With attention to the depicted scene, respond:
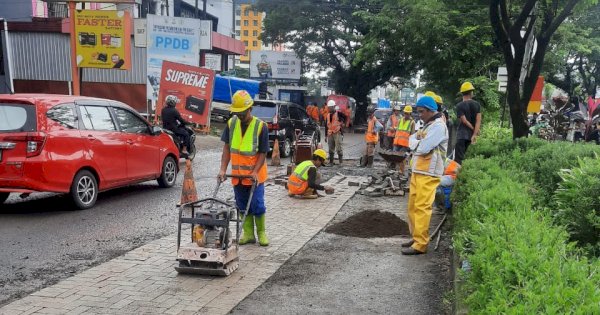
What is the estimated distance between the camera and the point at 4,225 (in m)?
7.41

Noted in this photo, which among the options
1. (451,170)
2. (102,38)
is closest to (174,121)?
(102,38)

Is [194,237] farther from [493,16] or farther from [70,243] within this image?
[493,16]

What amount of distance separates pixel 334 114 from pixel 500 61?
23.1 ft

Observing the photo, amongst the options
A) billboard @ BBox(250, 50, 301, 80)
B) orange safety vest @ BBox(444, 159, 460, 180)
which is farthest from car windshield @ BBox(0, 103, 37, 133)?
billboard @ BBox(250, 50, 301, 80)

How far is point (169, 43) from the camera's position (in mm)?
22609

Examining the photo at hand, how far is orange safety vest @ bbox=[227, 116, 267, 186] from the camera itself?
252 inches

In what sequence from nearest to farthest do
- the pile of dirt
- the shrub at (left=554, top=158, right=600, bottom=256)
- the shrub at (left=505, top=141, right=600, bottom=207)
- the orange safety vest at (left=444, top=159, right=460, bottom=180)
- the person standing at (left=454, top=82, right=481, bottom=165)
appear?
the shrub at (left=554, top=158, right=600, bottom=256)
the shrub at (left=505, top=141, right=600, bottom=207)
the pile of dirt
the orange safety vest at (left=444, top=159, right=460, bottom=180)
the person standing at (left=454, top=82, right=481, bottom=165)

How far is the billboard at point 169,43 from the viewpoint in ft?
73.8

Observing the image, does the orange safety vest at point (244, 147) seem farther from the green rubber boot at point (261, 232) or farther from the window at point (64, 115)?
the window at point (64, 115)

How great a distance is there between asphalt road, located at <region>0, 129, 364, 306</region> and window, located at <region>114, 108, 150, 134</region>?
1174 millimetres

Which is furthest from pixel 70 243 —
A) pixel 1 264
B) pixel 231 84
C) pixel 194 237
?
pixel 231 84

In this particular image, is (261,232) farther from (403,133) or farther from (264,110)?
(264,110)

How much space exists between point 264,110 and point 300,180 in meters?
7.81

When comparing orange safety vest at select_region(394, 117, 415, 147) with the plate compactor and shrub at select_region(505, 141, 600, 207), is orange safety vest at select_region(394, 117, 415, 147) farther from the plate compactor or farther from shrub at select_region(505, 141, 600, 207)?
the plate compactor
